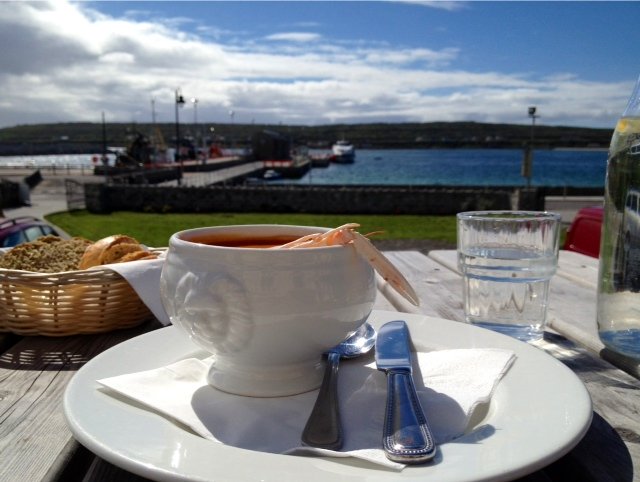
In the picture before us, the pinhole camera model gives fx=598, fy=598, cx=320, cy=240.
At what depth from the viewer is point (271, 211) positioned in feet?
71.5

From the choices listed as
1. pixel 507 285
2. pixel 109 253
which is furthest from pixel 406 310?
pixel 109 253

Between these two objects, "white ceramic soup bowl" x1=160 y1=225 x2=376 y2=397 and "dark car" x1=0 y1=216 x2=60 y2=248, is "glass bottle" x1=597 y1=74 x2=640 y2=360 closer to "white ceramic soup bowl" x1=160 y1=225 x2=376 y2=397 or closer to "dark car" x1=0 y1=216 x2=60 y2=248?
"white ceramic soup bowl" x1=160 y1=225 x2=376 y2=397

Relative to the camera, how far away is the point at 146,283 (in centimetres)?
122

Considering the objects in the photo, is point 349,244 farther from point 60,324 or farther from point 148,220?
point 148,220

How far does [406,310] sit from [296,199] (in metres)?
20.4

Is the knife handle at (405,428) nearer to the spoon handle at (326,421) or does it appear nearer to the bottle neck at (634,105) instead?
the spoon handle at (326,421)

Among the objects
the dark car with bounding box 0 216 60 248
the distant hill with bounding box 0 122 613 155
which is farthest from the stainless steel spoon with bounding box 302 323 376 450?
the distant hill with bounding box 0 122 613 155

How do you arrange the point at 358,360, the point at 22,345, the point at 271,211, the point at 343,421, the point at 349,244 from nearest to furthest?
the point at 343,421 → the point at 349,244 → the point at 358,360 → the point at 22,345 → the point at 271,211

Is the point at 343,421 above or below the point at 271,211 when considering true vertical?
above

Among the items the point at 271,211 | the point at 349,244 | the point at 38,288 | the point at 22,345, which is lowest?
the point at 271,211

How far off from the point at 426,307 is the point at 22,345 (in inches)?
34.1

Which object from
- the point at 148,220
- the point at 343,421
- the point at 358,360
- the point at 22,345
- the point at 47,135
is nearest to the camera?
the point at 343,421

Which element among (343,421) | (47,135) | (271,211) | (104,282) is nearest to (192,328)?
(343,421)

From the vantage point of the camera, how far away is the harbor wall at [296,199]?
20.6 metres
